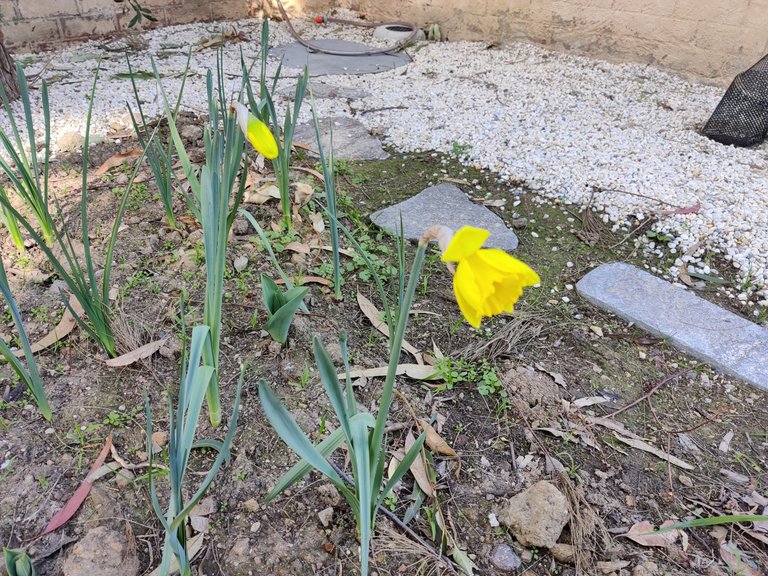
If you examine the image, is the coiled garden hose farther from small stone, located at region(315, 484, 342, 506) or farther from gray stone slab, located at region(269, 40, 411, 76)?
small stone, located at region(315, 484, 342, 506)

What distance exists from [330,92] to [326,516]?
2.86 meters

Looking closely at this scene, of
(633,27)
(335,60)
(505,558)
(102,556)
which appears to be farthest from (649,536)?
(335,60)

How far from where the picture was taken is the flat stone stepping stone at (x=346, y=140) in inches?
105

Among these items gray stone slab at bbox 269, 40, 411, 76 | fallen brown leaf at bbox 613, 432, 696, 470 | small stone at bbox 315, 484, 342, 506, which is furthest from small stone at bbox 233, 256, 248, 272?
gray stone slab at bbox 269, 40, 411, 76

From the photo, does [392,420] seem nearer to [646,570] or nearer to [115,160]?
[646,570]

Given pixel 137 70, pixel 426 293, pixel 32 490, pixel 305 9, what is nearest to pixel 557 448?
pixel 426 293

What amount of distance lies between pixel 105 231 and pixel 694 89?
3.51 metres

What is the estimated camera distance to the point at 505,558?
1141mm

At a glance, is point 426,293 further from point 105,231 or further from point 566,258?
point 105,231

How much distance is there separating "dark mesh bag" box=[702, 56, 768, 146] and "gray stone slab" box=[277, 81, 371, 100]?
195 cm

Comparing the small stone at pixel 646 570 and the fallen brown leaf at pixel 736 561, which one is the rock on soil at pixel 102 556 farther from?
the fallen brown leaf at pixel 736 561

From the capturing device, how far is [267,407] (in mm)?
910

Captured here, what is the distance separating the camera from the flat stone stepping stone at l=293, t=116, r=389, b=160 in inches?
105

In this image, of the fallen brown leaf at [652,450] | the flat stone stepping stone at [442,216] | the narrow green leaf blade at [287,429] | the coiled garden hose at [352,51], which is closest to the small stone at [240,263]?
the flat stone stepping stone at [442,216]
